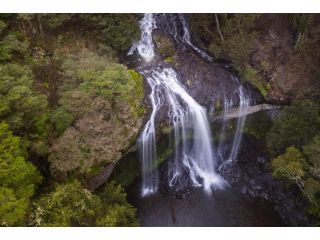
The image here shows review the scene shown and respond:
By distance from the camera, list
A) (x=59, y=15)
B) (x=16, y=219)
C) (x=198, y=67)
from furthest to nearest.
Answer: (x=198, y=67) < (x=59, y=15) < (x=16, y=219)

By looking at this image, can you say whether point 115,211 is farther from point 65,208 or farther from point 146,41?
point 146,41

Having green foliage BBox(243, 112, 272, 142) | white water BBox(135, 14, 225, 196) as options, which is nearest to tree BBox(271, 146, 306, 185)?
green foliage BBox(243, 112, 272, 142)

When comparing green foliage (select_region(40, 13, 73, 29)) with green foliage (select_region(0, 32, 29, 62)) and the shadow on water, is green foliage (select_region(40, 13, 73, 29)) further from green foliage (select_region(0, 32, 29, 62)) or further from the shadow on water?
the shadow on water

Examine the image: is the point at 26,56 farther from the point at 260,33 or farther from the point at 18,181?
the point at 260,33

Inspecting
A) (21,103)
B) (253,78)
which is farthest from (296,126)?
(21,103)

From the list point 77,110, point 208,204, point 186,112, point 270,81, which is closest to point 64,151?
point 77,110
